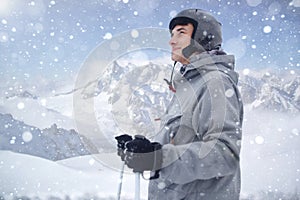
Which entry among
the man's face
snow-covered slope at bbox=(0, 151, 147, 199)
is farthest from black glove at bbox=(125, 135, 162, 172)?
snow-covered slope at bbox=(0, 151, 147, 199)

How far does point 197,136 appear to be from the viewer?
115 centimetres

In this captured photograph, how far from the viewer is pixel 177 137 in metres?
1.22

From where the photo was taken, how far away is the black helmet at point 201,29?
4.73ft

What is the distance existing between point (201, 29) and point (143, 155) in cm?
69

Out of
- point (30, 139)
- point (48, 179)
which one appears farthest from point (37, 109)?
point (48, 179)

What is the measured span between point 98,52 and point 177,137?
1.53 feet

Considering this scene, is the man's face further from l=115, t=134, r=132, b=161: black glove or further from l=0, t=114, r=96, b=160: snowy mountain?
l=0, t=114, r=96, b=160: snowy mountain

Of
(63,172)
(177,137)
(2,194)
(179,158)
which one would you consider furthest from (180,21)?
(63,172)

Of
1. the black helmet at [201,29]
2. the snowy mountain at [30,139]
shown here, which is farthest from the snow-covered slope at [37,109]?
the black helmet at [201,29]

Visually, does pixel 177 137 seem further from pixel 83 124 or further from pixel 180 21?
pixel 180 21

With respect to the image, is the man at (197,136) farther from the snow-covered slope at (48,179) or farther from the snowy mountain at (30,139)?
the snowy mountain at (30,139)

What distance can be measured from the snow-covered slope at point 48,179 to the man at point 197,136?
654cm

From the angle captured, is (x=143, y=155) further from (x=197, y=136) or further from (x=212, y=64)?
(x=212, y=64)

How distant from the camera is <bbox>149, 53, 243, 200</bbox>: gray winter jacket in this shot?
102 cm
